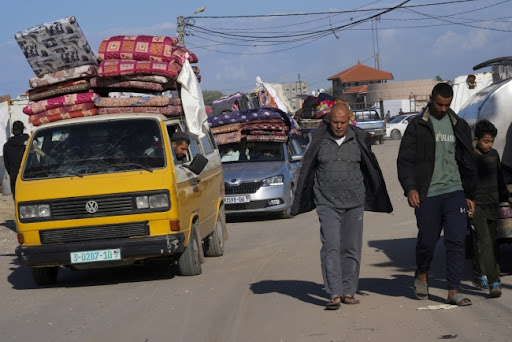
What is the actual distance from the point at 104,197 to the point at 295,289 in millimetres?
2405

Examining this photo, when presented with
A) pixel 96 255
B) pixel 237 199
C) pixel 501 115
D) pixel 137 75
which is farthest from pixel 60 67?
pixel 237 199

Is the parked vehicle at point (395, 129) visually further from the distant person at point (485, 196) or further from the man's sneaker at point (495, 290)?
the man's sneaker at point (495, 290)

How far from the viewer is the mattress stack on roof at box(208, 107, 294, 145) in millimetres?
19359

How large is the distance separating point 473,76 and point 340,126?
9357 mm

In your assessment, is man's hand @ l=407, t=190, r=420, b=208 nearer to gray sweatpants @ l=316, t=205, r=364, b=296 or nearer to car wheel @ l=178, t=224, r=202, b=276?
gray sweatpants @ l=316, t=205, r=364, b=296

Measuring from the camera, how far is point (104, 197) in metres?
9.99

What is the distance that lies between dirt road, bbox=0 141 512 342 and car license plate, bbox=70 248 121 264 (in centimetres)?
38

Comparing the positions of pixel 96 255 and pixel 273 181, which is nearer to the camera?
pixel 96 255

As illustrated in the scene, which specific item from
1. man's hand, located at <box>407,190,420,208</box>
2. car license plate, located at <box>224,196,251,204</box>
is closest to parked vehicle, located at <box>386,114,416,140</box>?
car license plate, located at <box>224,196,251,204</box>

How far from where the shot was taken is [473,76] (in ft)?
54.6

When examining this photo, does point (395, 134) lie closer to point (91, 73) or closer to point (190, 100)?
point (190, 100)

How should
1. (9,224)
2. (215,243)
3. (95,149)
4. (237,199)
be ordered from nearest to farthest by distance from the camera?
(95,149) → (215,243) → (237,199) → (9,224)

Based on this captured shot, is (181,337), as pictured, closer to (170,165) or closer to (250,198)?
(170,165)

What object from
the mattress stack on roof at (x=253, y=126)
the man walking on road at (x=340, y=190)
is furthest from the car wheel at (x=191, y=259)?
the mattress stack on roof at (x=253, y=126)
